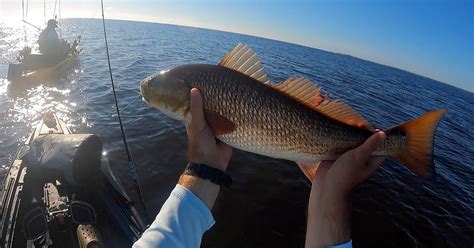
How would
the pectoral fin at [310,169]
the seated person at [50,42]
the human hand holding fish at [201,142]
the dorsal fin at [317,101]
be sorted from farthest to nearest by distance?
the seated person at [50,42] → the pectoral fin at [310,169] → the dorsal fin at [317,101] → the human hand holding fish at [201,142]

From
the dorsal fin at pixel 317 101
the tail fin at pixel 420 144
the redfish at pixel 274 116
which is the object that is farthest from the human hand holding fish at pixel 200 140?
the tail fin at pixel 420 144

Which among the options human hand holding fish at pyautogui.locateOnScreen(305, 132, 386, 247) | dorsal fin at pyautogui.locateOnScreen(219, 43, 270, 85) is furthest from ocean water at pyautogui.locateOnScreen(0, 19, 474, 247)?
dorsal fin at pyautogui.locateOnScreen(219, 43, 270, 85)

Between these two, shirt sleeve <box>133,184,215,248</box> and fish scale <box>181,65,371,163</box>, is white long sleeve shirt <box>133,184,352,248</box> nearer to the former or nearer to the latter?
shirt sleeve <box>133,184,215,248</box>

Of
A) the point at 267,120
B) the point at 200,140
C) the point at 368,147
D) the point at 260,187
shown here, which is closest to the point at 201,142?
the point at 200,140

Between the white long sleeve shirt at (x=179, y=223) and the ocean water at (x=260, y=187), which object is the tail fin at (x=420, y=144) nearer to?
the white long sleeve shirt at (x=179, y=223)

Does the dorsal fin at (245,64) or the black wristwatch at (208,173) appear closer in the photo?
the black wristwatch at (208,173)

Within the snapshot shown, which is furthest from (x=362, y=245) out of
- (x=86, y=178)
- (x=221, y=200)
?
(x=86, y=178)
